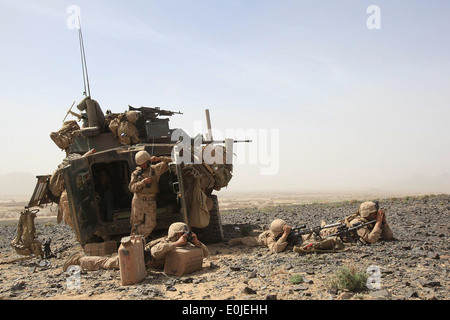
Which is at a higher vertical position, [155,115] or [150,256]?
[155,115]

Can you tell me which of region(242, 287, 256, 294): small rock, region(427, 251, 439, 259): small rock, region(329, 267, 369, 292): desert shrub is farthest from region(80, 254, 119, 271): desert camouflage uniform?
region(427, 251, 439, 259): small rock

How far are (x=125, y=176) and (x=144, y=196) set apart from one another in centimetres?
221

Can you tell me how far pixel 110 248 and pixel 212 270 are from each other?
2.80m

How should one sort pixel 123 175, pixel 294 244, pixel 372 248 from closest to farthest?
pixel 372 248 < pixel 294 244 < pixel 123 175

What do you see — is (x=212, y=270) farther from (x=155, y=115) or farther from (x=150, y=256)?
(x=155, y=115)

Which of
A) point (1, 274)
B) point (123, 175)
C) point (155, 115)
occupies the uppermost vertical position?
point (155, 115)

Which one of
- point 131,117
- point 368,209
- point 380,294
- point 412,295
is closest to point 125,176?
point 131,117

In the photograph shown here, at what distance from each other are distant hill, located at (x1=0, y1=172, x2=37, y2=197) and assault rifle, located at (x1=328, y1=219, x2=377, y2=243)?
146308mm

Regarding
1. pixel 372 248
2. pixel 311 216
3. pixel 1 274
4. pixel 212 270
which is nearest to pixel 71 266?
pixel 1 274

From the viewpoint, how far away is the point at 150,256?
263 inches

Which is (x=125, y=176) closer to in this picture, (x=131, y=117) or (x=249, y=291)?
(x=131, y=117)

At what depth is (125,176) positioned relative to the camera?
9.87 metres
